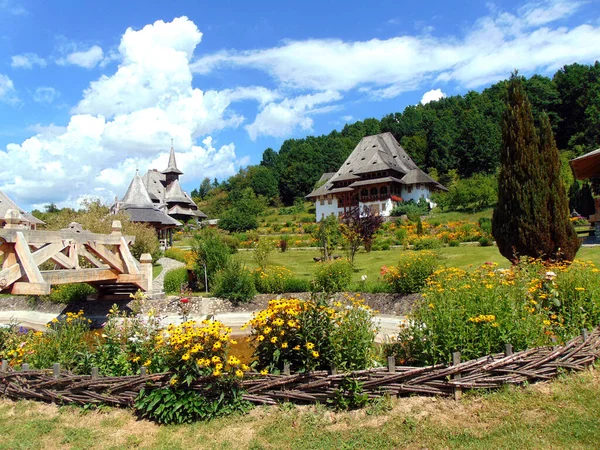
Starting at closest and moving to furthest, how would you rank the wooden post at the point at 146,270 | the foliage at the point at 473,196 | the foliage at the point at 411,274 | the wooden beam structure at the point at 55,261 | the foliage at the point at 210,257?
the wooden beam structure at the point at 55,261, the wooden post at the point at 146,270, the foliage at the point at 411,274, the foliage at the point at 210,257, the foliage at the point at 473,196

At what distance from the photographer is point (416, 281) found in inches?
470

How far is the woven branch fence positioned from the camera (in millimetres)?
4633

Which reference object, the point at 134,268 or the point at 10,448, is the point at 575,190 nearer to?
the point at 134,268

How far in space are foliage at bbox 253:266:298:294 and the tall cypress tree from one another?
6621 mm

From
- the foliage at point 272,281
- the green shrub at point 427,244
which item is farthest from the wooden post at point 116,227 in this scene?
the green shrub at point 427,244

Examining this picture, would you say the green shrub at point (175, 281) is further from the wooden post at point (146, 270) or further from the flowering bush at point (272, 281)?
the wooden post at point (146, 270)

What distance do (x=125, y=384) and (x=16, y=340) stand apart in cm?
279

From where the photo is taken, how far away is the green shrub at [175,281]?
1624 centimetres

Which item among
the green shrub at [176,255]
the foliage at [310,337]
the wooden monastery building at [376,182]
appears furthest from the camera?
the wooden monastery building at [376,182]

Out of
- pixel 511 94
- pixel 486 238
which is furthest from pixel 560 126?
pixel 511 94

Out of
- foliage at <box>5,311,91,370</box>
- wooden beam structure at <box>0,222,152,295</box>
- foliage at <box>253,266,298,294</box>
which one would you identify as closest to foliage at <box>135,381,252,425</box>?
foliage at <box>5,311,91,370</box>

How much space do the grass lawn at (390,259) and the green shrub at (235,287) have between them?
208 cm

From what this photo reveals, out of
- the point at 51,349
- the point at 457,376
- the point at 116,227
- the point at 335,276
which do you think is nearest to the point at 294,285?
the point at 335,276

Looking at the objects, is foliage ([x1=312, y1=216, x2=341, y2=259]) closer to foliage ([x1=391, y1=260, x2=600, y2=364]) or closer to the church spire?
foliage ([x1=391, y1=260, x2=600, y2=364])
